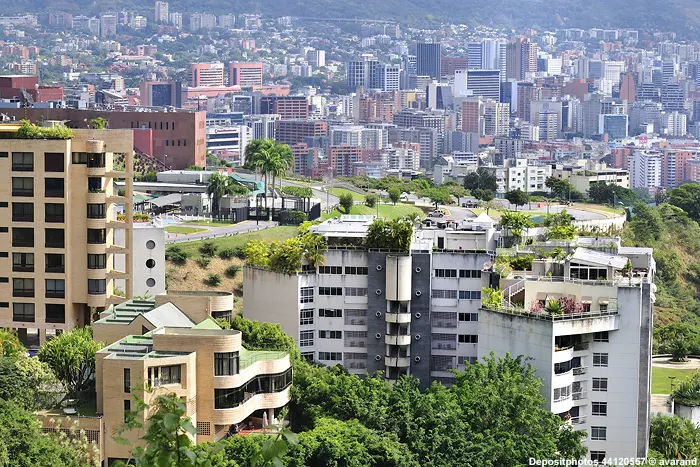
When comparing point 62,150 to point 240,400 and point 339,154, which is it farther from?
point 339,154

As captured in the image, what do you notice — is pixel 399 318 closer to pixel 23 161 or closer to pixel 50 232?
pixel 50 232

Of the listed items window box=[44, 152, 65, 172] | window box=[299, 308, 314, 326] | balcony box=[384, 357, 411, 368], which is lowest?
balcony box=[384, 357, 411, 368]

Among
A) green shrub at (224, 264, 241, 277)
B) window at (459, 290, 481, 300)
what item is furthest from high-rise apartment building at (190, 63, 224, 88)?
window at (459, 290, 481, 300)

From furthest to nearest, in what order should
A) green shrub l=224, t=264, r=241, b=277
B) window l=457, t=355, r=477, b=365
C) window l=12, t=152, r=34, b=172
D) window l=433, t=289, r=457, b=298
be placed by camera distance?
green shrub l=224, t=264, r=241, b=277 → window l=433, t=289, r=457, b=298 → window l=457, t=355, r=477, b=365 → window l=12, t=152, r=34, b=172

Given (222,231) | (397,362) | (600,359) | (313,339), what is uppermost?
(222,231)

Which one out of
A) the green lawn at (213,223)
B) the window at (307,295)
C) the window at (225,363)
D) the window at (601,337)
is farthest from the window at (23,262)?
the green lawn at (213,223)

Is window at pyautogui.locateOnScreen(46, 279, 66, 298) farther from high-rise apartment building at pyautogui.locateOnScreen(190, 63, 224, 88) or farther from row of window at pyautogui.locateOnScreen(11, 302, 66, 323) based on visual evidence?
high-rise apartment building at pyautogui.locateOnScreen(190, 63, 224, 88)

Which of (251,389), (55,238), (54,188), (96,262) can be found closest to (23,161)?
(54,188)
